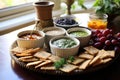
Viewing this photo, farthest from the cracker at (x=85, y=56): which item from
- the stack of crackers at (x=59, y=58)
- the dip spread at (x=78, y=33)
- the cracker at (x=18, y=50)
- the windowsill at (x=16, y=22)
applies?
the windowsill at (x=16, y=22)

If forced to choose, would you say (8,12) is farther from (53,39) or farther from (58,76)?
(58,76)

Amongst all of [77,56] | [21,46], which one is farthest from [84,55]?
[21,46]

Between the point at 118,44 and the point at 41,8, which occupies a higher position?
the point at 41,8

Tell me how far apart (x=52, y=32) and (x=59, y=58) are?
0.68ft

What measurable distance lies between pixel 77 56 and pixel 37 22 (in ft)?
1.08

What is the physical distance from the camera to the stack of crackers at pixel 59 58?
88cm

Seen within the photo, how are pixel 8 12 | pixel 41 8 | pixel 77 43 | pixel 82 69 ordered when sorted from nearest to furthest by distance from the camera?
pixel 82 69
pixel 77 43
pixel 41 8
pixel 8 12

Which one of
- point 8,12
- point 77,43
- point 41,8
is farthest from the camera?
point 8,12

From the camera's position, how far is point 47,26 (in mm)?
1179

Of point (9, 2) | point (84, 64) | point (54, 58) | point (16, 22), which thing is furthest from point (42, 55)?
point (9, 2)

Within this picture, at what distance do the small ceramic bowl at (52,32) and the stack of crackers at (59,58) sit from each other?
87mm

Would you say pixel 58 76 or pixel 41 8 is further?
pixel 41 8

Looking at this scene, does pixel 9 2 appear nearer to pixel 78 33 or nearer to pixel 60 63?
pixel 78 33

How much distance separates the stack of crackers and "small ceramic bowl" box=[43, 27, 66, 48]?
0.09 m
